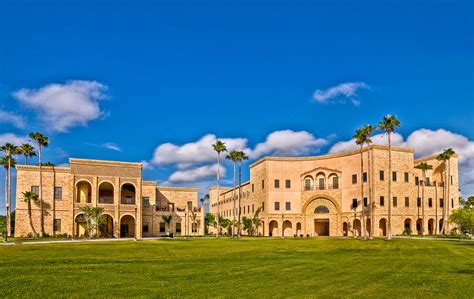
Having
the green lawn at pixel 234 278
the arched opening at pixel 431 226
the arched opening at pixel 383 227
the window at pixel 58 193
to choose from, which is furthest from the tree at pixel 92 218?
the arched opening at pixel 431 226

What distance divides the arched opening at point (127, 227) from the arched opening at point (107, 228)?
234cm

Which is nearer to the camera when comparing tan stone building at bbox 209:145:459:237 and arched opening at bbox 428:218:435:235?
tan stone building at bbox 209:145:459:237

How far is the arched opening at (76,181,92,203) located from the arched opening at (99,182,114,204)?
1.61m

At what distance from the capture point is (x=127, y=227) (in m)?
59.9

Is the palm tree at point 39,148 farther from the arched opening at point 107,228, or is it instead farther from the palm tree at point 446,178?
the palm tree at point 446,178

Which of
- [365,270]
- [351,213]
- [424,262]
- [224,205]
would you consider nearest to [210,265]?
[365,270]

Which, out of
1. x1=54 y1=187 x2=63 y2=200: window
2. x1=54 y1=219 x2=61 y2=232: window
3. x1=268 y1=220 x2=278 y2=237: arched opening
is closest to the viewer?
x1=54 y1=219 x2=61 y2=232: window

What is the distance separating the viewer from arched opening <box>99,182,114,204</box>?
55.9 meters

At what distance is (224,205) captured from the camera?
9988cm

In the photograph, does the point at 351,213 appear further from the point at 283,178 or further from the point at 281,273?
the point at 281,273

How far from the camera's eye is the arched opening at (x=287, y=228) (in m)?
70.5

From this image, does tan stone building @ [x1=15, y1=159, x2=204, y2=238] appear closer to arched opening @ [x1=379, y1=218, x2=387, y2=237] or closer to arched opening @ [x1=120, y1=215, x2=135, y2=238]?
arched opening @ [x1=120, y1=215, x2=135, y2=238]

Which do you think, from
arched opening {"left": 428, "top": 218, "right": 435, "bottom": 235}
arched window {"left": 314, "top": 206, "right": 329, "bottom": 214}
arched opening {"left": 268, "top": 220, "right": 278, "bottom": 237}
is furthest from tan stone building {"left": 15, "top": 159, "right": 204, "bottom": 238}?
arched opening {"left": 428, "top": 218, "right": 435, "bottom": 235}

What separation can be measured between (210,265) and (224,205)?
80.4m
